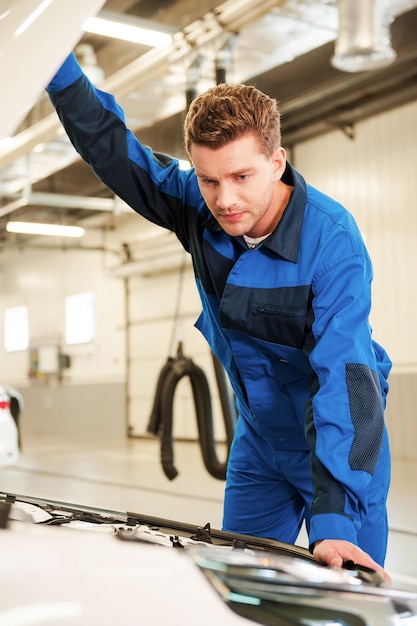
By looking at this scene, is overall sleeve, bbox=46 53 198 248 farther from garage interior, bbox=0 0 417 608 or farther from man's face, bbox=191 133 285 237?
Result: garage interior, bbox=0 0 417 608

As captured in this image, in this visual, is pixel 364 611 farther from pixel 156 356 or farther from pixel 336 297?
pixel 156 356

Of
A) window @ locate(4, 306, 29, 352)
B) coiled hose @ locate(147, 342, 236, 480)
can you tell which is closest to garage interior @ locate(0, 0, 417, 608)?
coiled hose @ locate(147, 342, 236, 480)

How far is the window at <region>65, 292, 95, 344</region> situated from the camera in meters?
15.0

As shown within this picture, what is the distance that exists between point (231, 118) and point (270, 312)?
42 centimetres

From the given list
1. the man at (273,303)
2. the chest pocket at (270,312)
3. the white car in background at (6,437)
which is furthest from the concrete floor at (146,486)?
the chest pocket at (270,312)

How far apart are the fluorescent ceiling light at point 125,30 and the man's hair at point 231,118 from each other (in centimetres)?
353

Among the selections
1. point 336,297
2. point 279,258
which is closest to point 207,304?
point 279,258

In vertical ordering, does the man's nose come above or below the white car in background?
above

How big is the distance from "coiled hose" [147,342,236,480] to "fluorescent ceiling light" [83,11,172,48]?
6.85ft

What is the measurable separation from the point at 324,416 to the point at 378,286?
8.02m

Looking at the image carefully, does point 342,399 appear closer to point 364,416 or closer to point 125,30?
point 364,416

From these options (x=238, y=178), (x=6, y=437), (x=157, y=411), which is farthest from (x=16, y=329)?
(x=238, y=178)

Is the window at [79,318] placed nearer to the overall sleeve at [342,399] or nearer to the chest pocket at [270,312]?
the chest pocket at [270,312]

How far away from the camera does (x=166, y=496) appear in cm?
645
